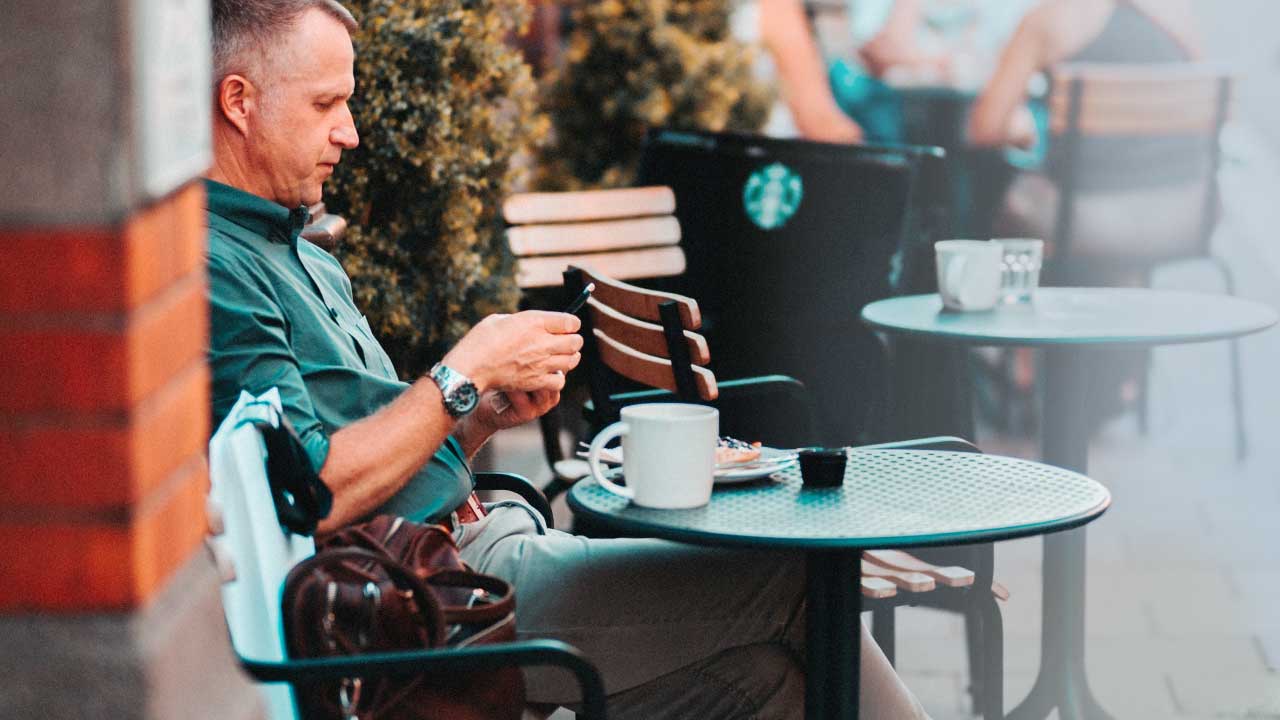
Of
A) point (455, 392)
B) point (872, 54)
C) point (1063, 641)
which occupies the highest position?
point (872, 54)

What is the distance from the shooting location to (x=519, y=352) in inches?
103

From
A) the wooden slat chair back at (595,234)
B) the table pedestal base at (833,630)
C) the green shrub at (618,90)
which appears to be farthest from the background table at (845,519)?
the green shrub at (618,90)

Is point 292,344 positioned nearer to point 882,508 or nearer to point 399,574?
point 399,574

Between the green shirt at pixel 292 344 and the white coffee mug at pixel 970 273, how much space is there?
1569mm

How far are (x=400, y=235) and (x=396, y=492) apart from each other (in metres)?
1.85

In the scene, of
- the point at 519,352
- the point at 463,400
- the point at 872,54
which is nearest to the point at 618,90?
the point at 872,54

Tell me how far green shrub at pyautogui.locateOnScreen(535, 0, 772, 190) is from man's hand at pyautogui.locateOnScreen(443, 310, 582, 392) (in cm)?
361

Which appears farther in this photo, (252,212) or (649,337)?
(649,337)

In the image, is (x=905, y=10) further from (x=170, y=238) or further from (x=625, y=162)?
(x=170, y=238)

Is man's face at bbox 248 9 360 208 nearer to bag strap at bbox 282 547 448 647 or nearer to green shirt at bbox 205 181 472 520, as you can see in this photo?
Answer: green shirt at bbox 205 181 472 520

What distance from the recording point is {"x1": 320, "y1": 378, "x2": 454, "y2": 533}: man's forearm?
2.37 meters

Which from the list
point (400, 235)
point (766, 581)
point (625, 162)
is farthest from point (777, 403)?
point (766, 581)

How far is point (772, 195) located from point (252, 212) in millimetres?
2716

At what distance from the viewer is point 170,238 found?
1.60m
